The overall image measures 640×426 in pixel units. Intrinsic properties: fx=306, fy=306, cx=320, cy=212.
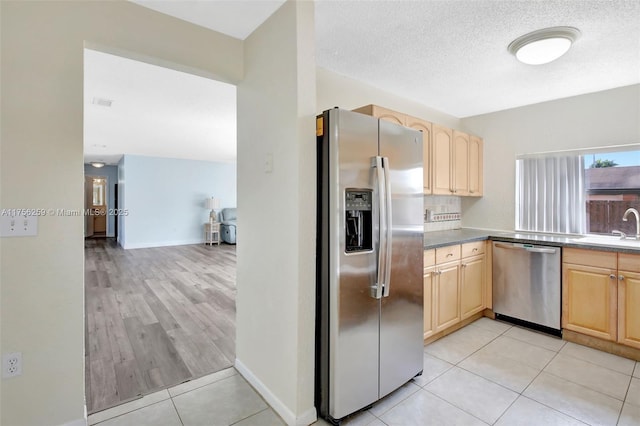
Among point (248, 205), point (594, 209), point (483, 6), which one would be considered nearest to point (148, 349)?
point (248, 205)

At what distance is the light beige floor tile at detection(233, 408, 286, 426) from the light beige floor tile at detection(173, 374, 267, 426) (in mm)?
36

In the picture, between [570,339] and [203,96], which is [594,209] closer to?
[570,339]

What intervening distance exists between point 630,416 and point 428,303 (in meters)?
1.31

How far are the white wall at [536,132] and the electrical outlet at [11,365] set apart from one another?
4.50 m

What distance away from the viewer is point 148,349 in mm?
2680

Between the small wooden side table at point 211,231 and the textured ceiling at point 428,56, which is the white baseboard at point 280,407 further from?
the small wooden side table at point 211,231

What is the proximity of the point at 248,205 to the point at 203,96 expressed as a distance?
84.1 inches

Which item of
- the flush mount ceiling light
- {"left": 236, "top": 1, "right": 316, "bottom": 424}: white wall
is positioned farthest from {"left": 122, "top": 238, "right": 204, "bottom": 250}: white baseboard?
the flush mount ceiling light

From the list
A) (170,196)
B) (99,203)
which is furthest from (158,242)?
(99,203)

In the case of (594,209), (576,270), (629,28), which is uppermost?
(629,28)

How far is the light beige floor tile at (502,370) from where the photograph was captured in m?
2.18

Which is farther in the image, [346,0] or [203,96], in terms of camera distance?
[203,96]

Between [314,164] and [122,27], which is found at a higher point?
[122,27]

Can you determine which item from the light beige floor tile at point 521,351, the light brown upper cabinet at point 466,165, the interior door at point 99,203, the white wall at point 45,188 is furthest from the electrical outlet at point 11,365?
the interior door at point 99,203
